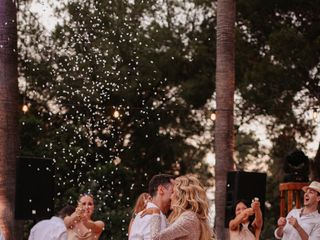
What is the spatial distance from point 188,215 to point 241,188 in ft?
22.7

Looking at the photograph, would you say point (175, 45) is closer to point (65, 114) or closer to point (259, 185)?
point (65, 114)

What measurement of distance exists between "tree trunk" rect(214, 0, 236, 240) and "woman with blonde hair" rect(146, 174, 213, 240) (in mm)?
7826

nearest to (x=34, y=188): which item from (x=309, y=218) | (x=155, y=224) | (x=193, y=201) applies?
(x=309, y=218)

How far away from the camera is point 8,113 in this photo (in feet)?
46.3

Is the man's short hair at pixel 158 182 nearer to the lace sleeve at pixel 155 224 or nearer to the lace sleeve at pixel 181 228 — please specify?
the lace sleeve at pixel 155 224

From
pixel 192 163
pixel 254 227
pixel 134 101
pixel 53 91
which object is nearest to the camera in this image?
pixel 254 227

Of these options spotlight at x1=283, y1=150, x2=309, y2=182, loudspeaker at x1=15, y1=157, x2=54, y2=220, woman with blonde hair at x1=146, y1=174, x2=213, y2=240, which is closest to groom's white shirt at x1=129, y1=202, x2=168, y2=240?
woman with blonde hair at x1=146, y1=174, x2=213, y2=240

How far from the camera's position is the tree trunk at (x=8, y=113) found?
14.0 m

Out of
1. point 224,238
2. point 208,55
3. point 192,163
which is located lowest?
point 224,238

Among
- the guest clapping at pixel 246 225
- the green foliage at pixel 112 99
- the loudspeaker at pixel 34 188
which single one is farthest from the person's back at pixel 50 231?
the green foliage at pixel 112 99

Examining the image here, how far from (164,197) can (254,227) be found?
4741 mm

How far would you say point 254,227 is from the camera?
39.4 ft

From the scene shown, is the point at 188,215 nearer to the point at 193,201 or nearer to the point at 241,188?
the point at 193,201

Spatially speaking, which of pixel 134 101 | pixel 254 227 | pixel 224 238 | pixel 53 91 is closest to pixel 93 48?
pixel 53 91
